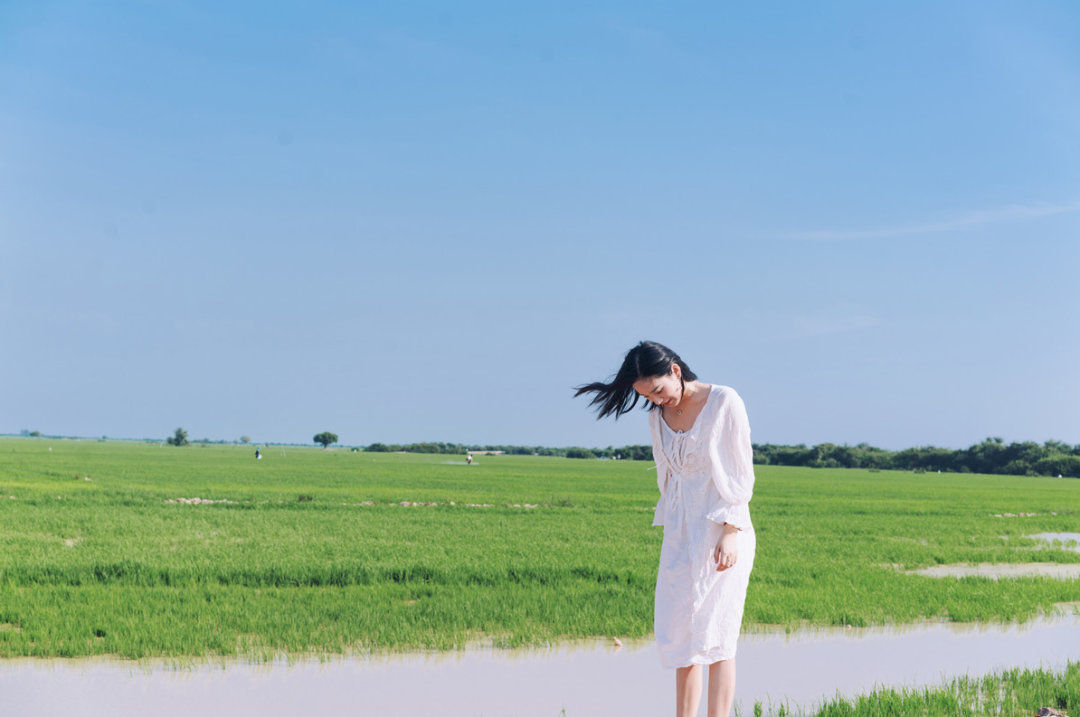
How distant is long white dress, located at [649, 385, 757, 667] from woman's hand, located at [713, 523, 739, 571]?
0.04 m

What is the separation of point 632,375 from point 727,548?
0.90 meters

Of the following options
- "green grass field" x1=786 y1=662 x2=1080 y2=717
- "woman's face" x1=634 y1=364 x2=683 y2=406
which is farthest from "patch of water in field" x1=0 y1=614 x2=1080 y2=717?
"woman's face" x1=634 y1=364 x2=683 y2=406

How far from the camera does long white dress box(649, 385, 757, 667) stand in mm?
3812

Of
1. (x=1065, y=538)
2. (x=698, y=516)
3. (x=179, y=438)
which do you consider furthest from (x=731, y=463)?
(x=179, y=438)

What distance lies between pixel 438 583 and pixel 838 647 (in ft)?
15.1

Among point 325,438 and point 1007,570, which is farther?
point 325,438

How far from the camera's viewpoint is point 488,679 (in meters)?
5.67

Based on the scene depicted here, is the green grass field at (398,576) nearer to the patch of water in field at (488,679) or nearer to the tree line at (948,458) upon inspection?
the patch of water in field at (488,679)

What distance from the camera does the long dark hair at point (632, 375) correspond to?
378 centimetres

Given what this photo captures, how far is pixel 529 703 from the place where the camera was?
512 cm

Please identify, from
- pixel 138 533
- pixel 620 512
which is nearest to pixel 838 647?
pixel 138 533

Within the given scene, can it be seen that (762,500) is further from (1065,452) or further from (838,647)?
(1065,452)

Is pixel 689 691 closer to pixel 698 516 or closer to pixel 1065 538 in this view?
pixel 698 516

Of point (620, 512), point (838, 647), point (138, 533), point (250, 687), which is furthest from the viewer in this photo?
point (620, 512)
